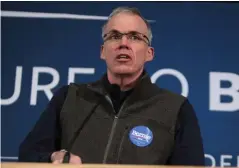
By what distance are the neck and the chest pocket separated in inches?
4.7

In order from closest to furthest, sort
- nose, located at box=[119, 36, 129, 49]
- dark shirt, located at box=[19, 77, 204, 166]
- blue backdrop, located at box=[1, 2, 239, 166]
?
dark shirt, located at box=[19, 77, 204, 166], nose, located at box=[119, 36, 129, 49], blue backdrop, located at box=[1, 2, 239, 166]

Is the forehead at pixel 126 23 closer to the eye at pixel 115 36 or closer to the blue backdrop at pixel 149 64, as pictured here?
the eye at pixel 115 36

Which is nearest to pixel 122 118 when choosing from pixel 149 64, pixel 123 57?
pixel 123 57

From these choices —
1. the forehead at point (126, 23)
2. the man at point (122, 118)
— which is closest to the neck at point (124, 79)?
the man at point (122, 118)

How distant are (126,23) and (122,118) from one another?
0.22m

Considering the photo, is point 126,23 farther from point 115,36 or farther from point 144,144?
point 144,144

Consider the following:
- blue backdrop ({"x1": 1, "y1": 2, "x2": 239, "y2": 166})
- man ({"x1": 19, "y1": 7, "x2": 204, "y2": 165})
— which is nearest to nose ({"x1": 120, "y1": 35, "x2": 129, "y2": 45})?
man ({"x1": 19, "y1": 7, "x2": 204, "y2": 165})

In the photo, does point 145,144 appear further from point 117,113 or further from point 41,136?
point 41,136

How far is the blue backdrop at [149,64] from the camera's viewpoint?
141 centimetres

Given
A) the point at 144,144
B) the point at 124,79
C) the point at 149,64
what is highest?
the point at 149,64

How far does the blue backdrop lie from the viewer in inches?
55.4

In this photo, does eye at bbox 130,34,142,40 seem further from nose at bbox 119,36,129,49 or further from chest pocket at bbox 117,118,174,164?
chest pocket at bbox 117,118,174,164

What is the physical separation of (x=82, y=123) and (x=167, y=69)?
61 cm

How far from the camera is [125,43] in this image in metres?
0.94
